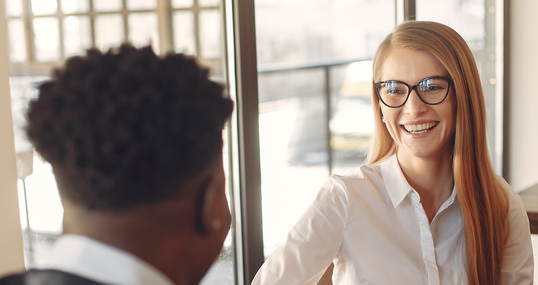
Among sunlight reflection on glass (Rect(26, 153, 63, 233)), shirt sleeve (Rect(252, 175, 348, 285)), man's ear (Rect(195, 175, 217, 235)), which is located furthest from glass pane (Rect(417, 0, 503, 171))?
man's ear (Rect(195, 175, 217, 235))

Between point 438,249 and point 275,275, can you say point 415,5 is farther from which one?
point 275,275

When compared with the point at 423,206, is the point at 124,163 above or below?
above

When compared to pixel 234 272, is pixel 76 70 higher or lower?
higher

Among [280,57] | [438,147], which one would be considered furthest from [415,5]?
[438,147]

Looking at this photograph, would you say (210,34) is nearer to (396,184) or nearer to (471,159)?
(396,184)

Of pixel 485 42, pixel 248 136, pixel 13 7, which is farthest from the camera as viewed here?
pixel 485 42

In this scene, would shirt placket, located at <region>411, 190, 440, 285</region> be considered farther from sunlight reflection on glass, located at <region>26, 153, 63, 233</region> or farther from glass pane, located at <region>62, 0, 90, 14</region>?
glass pane, located at <region>62, 0, 90, 14</region>

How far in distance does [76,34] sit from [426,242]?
1072 millimetres

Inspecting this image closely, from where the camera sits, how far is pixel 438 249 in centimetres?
130

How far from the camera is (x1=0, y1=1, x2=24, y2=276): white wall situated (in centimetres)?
112

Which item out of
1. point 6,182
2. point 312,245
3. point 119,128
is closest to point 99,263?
point 119,128

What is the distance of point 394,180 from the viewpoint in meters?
1.37

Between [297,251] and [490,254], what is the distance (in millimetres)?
492

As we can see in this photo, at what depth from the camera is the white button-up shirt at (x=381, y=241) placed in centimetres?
128
